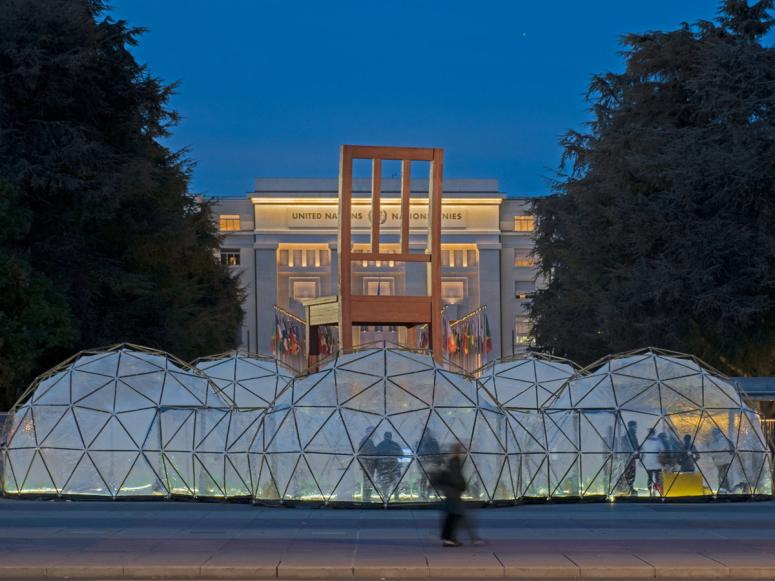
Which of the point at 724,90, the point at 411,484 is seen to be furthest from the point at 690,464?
the point at 724,90

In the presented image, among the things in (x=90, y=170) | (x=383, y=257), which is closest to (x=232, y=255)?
(x=90, y=170)

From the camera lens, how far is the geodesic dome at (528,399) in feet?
85.6

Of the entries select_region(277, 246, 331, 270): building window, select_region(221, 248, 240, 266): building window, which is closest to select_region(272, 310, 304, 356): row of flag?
select_region(277, 246, 331, 270): building window

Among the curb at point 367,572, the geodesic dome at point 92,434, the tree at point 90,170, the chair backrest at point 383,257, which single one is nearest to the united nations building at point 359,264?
the tree at point 90,170

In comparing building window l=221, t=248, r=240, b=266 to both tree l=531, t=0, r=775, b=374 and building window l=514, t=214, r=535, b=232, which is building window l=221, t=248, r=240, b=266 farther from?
Answer: tree l=531, t=0, r=775, b=374

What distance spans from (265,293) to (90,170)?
6453 cm

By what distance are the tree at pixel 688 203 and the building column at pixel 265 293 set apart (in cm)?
5452

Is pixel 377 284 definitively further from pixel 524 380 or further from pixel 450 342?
pixel 524 380

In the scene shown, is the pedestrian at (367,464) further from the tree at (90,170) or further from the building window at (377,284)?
the building window at (377,284)

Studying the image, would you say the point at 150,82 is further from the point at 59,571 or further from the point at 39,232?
the point at 59,571

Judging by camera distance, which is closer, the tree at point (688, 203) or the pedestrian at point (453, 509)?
the pedestrian at point (453, 509)

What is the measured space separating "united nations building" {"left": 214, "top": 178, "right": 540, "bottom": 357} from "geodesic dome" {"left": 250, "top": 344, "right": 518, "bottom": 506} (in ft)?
254

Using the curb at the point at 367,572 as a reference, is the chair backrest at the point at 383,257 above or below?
above

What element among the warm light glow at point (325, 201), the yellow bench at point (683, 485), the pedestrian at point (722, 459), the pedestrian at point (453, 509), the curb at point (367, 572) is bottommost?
the yellow bench at point (683, 485)
